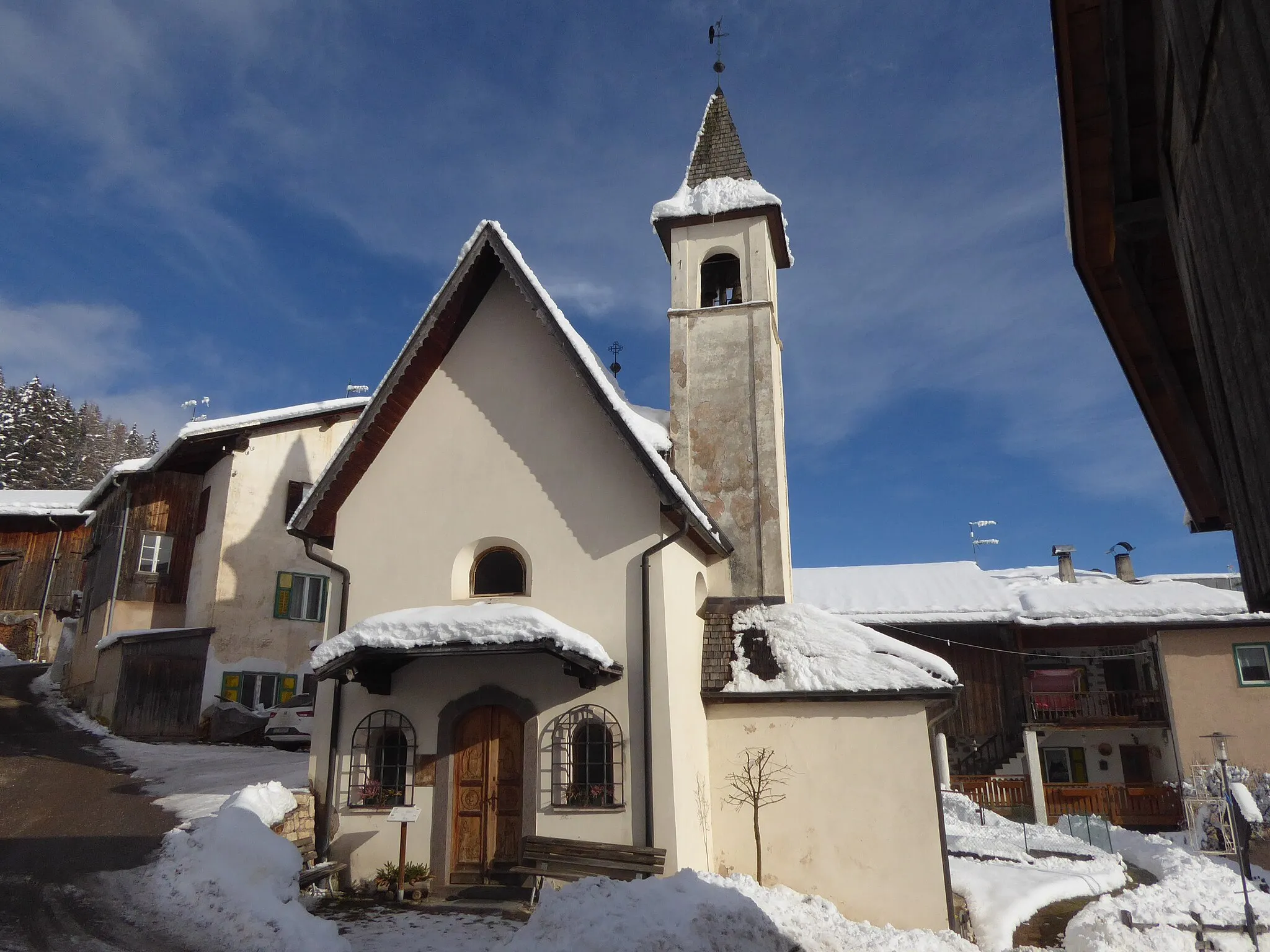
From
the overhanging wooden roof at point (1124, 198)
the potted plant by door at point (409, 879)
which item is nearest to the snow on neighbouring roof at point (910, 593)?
the potted plant by door at point (409, 879)

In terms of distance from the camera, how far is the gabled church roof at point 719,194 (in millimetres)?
19250

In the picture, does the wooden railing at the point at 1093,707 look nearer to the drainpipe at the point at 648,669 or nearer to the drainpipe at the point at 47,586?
the drainpipe at the point at 648,669

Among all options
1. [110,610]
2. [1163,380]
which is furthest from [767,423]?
[110,610]

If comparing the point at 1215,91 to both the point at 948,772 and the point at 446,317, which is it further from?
the point at 948,772

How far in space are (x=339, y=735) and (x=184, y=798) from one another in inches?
124

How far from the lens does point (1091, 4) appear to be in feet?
14.3

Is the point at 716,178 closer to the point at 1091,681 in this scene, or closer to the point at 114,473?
the point at 114,473

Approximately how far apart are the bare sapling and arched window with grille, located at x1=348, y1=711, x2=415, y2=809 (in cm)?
490

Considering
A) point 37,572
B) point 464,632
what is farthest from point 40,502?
Answer: point 464,632

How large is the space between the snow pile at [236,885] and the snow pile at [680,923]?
217cm

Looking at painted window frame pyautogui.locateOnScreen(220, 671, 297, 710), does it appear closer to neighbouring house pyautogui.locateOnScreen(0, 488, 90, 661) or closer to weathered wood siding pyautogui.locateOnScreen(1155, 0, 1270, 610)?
neighbouring house pyautogui.locateOnScreen(0, 488, 90, 661)

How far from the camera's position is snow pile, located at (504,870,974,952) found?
8586 mm

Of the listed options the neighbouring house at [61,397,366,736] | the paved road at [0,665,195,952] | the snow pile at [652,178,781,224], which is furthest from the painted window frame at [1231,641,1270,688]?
the paved road at [0,665,195,952]

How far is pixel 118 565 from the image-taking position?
24.8 metres
